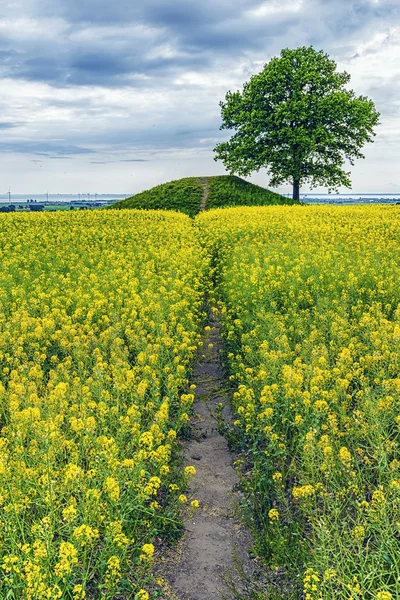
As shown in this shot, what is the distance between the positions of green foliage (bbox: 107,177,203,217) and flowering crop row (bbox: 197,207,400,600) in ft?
105

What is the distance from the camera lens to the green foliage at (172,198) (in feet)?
154

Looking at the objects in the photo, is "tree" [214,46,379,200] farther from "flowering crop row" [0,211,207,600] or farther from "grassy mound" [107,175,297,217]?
"flowering crop row" [0,211,207,600]

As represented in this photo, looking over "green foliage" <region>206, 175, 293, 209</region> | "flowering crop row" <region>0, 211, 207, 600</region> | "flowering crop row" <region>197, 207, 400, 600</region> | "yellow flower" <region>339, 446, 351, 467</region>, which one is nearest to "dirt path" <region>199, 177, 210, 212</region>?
"green foliage" <region>206, 175, 293, 209</region>

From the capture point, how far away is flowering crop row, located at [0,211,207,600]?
13.2 feet

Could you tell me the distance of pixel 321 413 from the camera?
18.4ft

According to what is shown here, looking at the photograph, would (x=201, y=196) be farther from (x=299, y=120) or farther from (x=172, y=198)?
(x=299, y=120)

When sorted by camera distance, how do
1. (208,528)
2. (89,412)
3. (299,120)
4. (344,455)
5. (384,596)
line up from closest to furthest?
(384,596) < (344,455) < (208,528) < (89,412) < (299,120)

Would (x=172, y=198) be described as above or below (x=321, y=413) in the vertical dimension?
above

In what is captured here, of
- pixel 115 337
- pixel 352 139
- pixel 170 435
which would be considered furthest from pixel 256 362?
pixel 352 139

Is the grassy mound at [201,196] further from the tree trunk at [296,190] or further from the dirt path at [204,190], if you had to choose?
the tree trunk at [296,190]

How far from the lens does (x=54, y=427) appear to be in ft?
15.9

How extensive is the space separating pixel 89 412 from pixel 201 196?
146ft

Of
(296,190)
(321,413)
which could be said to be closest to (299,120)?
(296,190)

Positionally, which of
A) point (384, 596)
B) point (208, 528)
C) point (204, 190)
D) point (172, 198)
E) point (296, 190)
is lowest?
point (208, 528)
